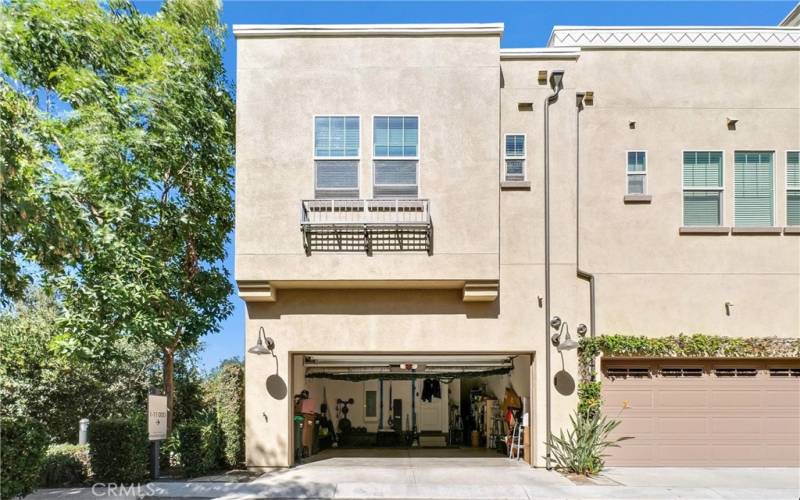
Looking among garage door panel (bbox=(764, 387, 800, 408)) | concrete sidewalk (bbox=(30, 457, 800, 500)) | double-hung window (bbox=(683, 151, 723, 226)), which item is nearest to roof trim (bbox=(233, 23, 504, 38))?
double-hung window (bbox=(683, 151, 723, 226))

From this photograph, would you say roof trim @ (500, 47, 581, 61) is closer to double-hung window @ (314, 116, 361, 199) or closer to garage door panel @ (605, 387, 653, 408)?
double-hung window @ (314, 116, 361, 199)

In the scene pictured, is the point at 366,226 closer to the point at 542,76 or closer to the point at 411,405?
the point at 542,76

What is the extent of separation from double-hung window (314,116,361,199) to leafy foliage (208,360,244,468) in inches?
179

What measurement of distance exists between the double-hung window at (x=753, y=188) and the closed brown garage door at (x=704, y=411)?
120 inches

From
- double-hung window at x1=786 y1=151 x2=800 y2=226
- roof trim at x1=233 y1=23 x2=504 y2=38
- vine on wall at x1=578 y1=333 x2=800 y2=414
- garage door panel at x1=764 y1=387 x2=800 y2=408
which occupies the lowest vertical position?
garage door panel at x1=764 y1=387 x2=800 y2=408

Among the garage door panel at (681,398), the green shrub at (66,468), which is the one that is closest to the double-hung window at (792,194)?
the garage door panel at (681,398)

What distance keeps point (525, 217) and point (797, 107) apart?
6.45 meters

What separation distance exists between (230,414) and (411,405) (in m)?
6.72

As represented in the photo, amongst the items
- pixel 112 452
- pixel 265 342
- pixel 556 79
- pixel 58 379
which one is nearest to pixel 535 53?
pixel 556 79

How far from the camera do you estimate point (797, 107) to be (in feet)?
42.6

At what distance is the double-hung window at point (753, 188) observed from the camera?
1286 cm

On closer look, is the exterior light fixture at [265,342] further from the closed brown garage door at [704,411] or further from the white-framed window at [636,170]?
the white-framed window at [636,170]

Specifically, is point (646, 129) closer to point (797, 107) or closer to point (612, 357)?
point (797, 107)

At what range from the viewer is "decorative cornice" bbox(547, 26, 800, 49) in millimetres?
13109
